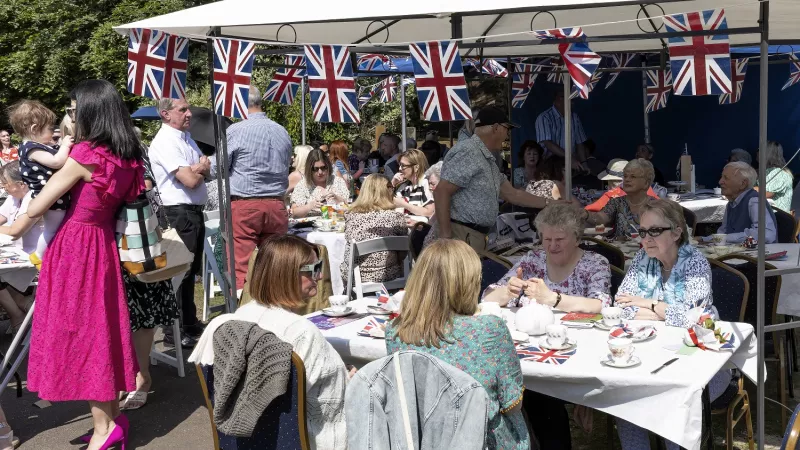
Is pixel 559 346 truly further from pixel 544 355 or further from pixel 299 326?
pixel 299 326

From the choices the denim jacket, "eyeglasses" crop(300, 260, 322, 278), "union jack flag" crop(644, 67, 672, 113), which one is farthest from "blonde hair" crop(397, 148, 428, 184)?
the denim jacket

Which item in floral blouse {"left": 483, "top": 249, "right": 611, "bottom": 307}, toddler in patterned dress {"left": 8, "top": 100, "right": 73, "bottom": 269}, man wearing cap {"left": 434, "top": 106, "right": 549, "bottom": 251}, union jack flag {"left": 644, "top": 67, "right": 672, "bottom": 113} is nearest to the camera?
floral blouse {"left": 483, "top": 249, "right": 611, "bottom": 307}

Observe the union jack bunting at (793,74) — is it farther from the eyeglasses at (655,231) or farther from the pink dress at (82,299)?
the pink dress at (82,299)

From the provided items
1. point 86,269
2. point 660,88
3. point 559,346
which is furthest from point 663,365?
point 660,88

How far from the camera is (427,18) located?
6.51 meters

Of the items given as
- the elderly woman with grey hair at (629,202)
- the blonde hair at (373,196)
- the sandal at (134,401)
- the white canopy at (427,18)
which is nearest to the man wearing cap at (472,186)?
the white canopy at (427,18)

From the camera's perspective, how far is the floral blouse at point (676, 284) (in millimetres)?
3590

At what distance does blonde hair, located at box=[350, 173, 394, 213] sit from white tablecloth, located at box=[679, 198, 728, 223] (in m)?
3.15

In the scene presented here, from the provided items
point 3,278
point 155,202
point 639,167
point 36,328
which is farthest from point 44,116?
point 639,167

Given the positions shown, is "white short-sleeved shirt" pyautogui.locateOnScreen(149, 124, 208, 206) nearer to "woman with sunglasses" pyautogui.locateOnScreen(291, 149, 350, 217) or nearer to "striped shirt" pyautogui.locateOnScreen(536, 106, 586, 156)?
"woman with sunglasses" pyautogui.locateOnScreen(291, 149, 350, 217)

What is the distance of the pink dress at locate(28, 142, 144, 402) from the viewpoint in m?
4.08

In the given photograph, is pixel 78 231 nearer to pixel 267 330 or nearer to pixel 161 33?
pixel 161 33

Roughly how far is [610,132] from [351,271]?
26.4ft

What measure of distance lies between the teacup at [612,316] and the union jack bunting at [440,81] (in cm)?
137
